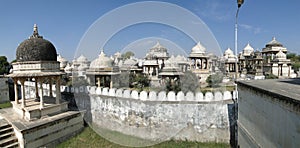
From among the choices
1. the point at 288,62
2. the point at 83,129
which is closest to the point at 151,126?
the point at 83,129

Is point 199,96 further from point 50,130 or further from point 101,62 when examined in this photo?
point 101,62

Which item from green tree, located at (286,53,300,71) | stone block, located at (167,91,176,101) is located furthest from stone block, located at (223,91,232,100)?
green tree, located at (286,53,300,71)

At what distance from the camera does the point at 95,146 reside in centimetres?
774

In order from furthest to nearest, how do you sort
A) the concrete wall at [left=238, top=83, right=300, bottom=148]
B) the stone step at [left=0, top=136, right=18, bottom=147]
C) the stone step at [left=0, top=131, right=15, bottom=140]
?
the stone step at [left=0, top=131, right=15, bottom=140], the stone step at [left=0, top=136, right=18, bottom=147], the concrete wall at [left=238, top=83, right=300, bottom=148]

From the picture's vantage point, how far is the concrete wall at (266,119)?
325 cm

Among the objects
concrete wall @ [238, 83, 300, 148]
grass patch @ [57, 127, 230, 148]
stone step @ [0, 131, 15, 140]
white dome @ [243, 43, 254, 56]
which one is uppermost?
white dome @ [243, 43, 254, 56]

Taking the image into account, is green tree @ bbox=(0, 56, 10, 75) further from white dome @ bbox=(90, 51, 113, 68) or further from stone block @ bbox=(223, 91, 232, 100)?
stone block @ bbox=(223, 91, 232, 100)

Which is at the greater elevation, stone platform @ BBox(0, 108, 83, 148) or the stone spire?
the stone spire

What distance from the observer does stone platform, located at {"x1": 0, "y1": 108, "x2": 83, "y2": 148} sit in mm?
7039

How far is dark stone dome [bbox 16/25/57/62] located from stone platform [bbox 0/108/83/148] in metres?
2.67

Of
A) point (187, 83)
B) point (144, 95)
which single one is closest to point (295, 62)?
point (187, 83)

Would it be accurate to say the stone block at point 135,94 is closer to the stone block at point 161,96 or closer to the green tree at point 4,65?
the stone block at point 161,96

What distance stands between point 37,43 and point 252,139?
9.51 meters

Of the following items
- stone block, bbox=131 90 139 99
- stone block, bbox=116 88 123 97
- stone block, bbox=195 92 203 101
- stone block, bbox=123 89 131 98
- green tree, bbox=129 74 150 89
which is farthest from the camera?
green tree, bbox=129 74 150 89
